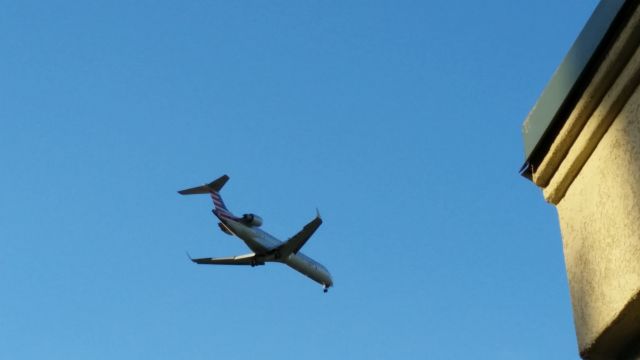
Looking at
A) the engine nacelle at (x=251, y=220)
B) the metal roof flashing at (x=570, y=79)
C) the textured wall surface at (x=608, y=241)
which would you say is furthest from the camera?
the engine nacelle at (x=251, y=220)

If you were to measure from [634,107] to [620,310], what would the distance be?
1.82 feet

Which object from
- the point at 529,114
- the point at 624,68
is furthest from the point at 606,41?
the point at 529,114

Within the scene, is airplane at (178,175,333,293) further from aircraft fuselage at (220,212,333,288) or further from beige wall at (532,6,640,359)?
beige wall at (532,6,640,359)

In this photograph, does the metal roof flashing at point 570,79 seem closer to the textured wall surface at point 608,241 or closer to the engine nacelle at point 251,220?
the textured wall surface at point 608,241

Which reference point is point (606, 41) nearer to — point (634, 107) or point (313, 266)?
point (634, 107)

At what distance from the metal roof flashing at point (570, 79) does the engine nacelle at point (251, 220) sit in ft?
137

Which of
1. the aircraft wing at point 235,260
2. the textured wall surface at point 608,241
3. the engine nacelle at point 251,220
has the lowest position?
the aircraft wing at point 235,260

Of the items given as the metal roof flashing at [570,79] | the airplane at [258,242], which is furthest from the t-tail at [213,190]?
the metal roof flashing at [570,79]

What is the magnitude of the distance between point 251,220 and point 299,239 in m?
3.02

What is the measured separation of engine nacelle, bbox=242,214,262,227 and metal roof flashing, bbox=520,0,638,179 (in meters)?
41.7

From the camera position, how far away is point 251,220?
148 ft

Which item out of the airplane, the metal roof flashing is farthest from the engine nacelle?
the metal roof flashing

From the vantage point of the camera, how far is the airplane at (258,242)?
45.0m

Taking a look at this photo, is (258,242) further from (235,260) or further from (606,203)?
(606,203)
